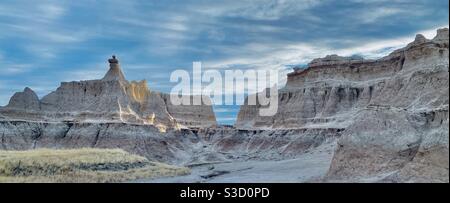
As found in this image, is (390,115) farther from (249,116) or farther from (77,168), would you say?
(249,116)

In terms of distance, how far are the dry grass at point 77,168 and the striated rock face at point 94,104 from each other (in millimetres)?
36369

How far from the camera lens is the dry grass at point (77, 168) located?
33.8m

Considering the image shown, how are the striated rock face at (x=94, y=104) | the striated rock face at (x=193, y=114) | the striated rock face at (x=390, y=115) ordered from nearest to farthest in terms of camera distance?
1. the striated rock face at (x=390, y=115)
2. the striated rock face at (x=94, y=104)
3. the striated rock face at (x=193, y=114)

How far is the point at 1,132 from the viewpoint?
71875mm

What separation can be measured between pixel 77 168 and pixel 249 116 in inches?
2608

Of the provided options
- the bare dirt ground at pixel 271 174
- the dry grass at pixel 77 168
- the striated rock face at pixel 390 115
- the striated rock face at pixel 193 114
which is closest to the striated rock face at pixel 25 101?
the striated rock face at pixel 193 114

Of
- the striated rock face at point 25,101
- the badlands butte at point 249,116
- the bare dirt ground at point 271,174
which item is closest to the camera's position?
the bare dirt ground at point 271,174

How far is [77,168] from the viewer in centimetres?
3666

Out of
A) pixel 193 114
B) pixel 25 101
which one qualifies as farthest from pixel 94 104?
pixel 193 114

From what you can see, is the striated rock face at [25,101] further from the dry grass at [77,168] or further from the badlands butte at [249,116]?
the dry grass at [77,168]

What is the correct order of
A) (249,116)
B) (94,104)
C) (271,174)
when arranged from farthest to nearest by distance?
(249,116) < (94,104) < (271,174)
